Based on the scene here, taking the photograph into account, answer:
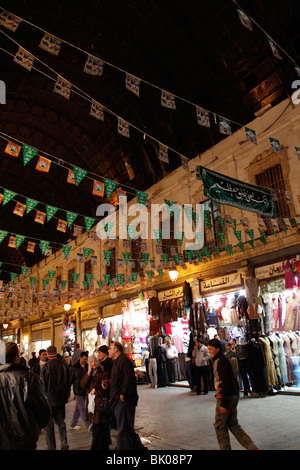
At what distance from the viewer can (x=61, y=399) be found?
258 inches

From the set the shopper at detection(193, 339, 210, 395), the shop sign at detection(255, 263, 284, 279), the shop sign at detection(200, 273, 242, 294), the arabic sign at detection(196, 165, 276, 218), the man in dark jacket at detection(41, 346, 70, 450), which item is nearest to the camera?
the man in dark jacket at detection(41, 346, 70, 450)

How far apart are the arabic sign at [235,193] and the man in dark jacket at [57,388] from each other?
16.8 feet

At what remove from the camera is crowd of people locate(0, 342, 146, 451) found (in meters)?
3.85

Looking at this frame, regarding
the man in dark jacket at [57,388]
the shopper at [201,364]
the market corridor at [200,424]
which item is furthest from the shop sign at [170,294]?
the man in dark jacket at [57,388]

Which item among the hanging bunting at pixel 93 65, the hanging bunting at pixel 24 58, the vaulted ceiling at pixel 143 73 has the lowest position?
the hanging bunting at pixel 24 58

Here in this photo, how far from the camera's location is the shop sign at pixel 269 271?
1249 cm

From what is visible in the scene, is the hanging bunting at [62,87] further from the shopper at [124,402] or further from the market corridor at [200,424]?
the market corridor at [200,424]

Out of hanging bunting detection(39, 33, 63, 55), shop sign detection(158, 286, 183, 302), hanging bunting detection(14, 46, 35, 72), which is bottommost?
shop sign detection(158, 286, 183, 302)

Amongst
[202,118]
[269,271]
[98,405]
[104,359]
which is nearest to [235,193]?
[202,118]

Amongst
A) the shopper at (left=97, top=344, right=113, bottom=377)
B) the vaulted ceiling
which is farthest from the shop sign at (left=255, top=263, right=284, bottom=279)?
the shopper at (left=97, top=344, right=113, bottom=377)

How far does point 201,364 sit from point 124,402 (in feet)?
23.9

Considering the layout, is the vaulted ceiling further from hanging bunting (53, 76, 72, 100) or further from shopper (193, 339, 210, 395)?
shopper (193, 339, 210, 395)

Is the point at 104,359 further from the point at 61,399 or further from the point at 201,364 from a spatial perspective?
the point at 201,364

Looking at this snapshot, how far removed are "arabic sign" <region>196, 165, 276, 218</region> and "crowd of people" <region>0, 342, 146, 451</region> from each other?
4.72m
